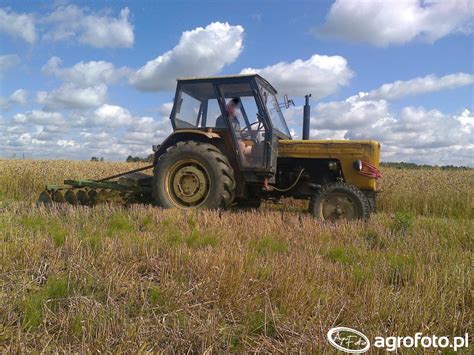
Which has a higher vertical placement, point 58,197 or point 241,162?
point 241,162

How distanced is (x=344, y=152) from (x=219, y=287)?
4.70 meters

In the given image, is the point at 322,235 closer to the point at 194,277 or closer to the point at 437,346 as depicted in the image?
the point at 194,277

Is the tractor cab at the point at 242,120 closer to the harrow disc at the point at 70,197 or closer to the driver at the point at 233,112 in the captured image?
the driver at the point at 233,112

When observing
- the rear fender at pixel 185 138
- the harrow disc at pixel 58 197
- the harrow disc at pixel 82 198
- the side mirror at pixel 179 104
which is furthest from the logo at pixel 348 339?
the harrow disc at pixel 58 197

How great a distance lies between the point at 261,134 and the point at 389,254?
3.40 metres

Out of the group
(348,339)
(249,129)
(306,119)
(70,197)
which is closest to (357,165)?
(306,119)

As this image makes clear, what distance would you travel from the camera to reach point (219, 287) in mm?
2891

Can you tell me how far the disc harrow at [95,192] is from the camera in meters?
7.45

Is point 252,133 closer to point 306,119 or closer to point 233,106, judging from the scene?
point 233,106

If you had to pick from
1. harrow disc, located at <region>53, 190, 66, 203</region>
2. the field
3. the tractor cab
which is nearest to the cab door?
the tractor cab

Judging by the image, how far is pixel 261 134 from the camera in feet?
22.9

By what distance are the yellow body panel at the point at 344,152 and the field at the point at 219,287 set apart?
180 centimetres

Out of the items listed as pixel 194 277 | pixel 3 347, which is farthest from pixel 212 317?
pixel 3 347

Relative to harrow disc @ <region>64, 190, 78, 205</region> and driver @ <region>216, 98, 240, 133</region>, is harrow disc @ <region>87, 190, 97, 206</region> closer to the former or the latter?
harrow disc @ <region>64, 190, 78, 205</region>
